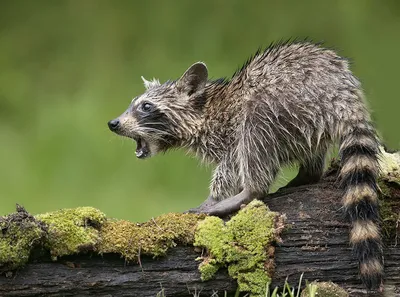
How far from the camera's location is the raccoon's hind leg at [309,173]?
3920 mm

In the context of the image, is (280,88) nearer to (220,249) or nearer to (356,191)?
(356,191)

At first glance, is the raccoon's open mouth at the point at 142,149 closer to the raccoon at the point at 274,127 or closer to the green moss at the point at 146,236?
the raccoon at the point at 274,127

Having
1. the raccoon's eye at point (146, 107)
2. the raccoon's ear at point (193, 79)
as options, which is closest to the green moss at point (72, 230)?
the raccoon's eye at point (146, 107)

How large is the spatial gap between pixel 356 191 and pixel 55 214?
141 cm

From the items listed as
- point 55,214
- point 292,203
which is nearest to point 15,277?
point 55,214

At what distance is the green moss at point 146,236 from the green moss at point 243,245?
8 cm

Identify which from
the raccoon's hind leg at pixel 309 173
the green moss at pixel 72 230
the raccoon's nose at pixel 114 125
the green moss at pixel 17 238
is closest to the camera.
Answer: the green moss at pixel 17 238

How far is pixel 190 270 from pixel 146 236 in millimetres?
255

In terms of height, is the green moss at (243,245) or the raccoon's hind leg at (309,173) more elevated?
the raccoon's hind leg at (309,173)

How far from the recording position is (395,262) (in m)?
3.21

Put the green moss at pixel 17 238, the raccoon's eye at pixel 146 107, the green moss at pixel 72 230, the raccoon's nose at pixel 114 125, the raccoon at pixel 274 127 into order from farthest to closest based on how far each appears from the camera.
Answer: the raccoon's eye at pixel 146 107, the raccoon's nose at pixel 114 125, the raccoon at pixel 274 127, the green moss at pixel 72 230, the green moss at pixel 17 238

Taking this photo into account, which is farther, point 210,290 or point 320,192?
point 320,192

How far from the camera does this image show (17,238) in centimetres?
292

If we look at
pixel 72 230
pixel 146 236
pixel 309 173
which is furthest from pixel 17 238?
pixel 309 173
